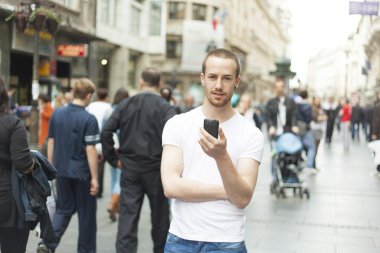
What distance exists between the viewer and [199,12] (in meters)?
52.4

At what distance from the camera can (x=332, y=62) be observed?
623 feet

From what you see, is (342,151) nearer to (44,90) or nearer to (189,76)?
(44,90)

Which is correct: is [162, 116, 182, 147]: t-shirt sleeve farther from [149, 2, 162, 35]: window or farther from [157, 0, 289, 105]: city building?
[157, 0, 289, 105]: city building

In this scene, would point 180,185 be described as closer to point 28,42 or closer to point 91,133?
point 91,133

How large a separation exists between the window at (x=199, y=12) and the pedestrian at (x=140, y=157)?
47056 millimetres

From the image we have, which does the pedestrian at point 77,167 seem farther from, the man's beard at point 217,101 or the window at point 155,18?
the window at point 155,18

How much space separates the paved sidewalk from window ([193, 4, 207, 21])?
40496mm

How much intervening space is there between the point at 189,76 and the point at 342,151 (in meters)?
31.4

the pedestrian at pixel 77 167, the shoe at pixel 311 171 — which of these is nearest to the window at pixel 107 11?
the shoe at pixel 311 171

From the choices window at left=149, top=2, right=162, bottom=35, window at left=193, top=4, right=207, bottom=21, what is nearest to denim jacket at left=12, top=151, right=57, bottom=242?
window at left=149, top=2, right=162, bottom=35

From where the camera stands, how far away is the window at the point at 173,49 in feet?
169

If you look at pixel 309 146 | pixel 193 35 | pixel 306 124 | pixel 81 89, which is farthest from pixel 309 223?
pixel 193 35

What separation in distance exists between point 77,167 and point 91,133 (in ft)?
1.16

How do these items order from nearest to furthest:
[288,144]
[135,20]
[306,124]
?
1. [288,144]
2. [306,124]
3. [135,20]
